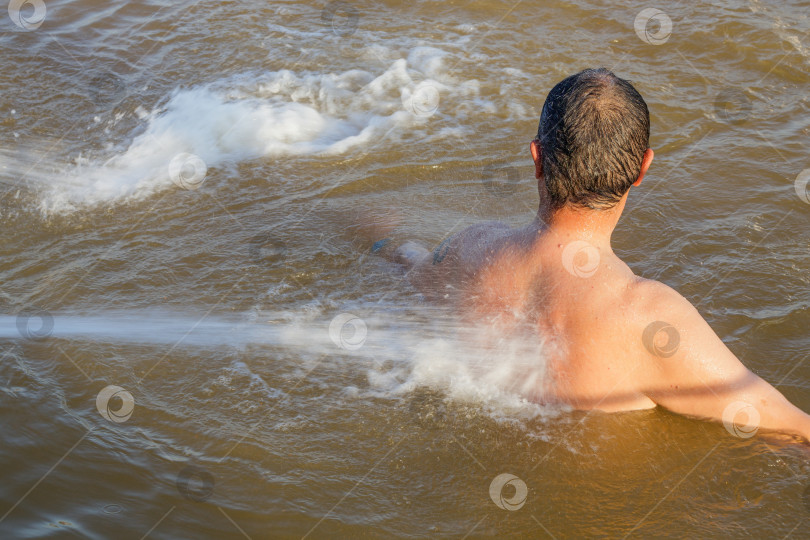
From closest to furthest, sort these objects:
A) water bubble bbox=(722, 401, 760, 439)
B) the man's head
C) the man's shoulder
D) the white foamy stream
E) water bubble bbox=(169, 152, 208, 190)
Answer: the man's head → the man's shoulder → water bubble bbox=(722, 401, 760, 439) → the white foamy stream → water bubble bbox=(169, 152, 208, 190)

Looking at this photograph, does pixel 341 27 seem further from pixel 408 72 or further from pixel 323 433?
pixel 323 433

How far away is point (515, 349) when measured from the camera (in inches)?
111

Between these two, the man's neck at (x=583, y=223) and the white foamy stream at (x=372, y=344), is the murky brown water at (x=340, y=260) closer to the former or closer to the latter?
the white foamy stream at (x=372, y=344)

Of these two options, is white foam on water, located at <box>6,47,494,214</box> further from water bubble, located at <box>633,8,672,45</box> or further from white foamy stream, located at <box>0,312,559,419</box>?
water bubble, located at <box>633,8,672,45</box>

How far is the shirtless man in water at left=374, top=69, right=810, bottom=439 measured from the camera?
2387 millimetres

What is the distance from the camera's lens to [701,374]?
2.55 metres

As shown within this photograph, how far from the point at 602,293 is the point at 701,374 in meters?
0.44

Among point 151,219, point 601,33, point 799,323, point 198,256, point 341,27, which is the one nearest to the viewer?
point 799,323

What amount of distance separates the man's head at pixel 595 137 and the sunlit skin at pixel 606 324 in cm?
6

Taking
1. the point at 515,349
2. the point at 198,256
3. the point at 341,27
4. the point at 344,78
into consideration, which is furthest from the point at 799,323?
the point at 341,27

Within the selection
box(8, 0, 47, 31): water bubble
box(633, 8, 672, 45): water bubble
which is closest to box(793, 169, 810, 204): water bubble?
box(633, 8, 672, 45): water bubble

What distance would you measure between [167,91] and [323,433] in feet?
13.0

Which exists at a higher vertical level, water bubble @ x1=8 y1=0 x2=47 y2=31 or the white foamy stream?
water bubble @ x1=8 y1=0 x2=47 y2=31

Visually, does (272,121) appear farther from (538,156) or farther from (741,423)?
(741,423)
